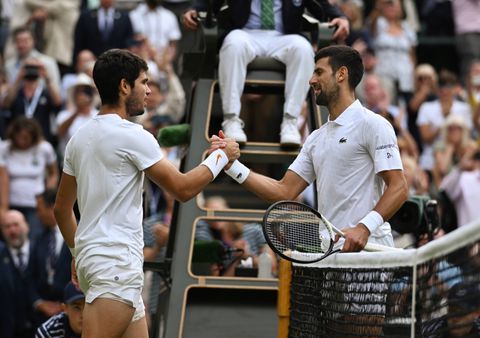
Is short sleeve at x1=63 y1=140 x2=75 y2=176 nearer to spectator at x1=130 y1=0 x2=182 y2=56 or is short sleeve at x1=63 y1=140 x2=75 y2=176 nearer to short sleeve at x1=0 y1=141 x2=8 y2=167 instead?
short sleeve at x1=0 y1=141 x2=8 y2=167

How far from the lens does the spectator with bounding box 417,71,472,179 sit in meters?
16.9

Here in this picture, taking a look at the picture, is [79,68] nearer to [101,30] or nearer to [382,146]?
[101,30]

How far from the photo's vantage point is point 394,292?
6250mm

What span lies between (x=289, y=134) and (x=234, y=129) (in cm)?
39

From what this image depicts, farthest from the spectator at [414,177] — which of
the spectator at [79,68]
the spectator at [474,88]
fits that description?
Answer: the spectator at [79,68]

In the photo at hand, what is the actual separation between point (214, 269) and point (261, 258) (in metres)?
0.43

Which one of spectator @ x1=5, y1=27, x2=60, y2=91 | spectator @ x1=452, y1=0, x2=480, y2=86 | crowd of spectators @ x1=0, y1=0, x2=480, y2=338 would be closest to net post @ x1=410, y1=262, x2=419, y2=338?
crowd of spectators @ x1=0, y1=0, x2=480, y2=338

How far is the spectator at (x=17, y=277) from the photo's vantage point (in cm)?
1248

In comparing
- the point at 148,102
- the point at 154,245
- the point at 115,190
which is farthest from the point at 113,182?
the point at 148,102

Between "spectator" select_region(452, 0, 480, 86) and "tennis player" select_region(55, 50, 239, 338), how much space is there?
1280cm

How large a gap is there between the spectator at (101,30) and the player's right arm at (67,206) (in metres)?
10.0

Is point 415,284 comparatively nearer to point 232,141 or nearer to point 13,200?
point 232,141

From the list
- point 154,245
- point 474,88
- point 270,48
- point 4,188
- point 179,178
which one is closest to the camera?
point 179,178

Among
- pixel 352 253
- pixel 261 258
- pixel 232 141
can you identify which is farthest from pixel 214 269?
pixel 352 253
